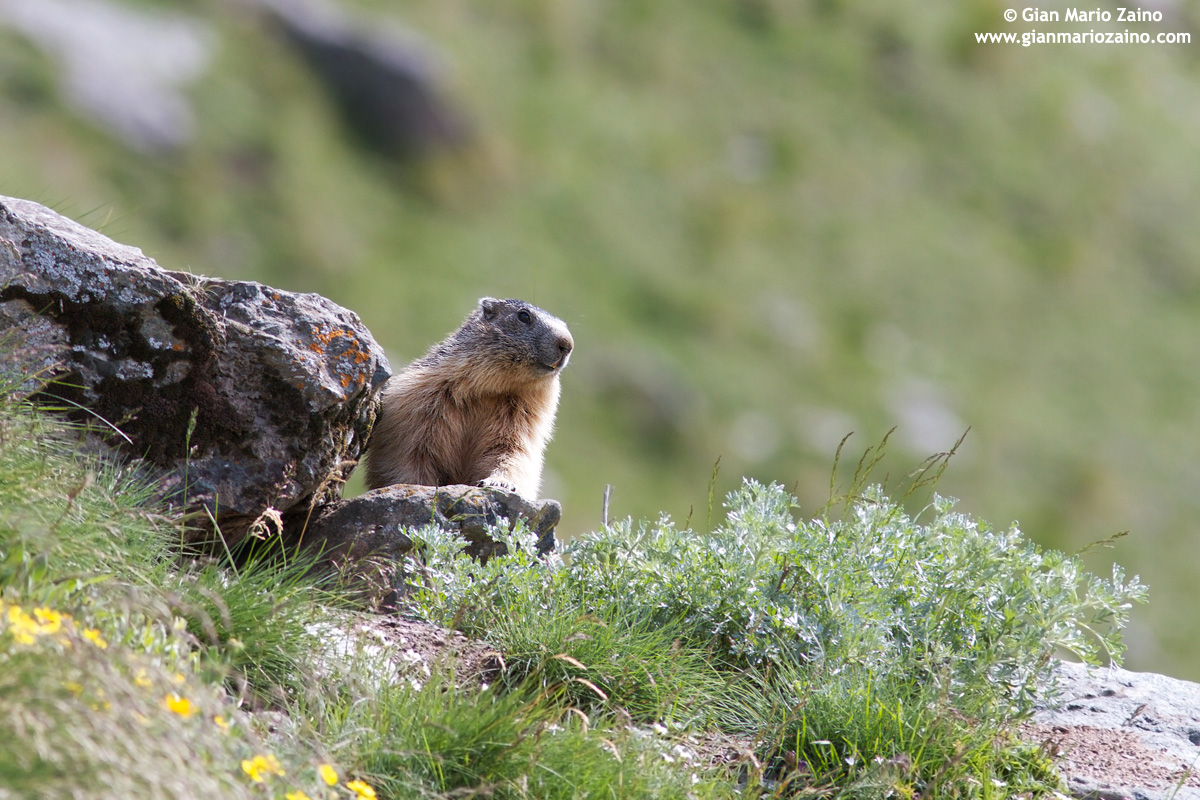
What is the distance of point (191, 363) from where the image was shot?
6379mm

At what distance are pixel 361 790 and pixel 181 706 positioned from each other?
820 mm

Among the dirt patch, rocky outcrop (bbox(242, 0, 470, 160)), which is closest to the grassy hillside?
the dirt patch

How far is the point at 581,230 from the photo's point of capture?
2483cm

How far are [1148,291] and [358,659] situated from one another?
2796 cm

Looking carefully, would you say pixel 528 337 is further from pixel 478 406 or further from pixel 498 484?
pixel 498 484

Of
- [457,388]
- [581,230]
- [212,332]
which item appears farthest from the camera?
[581,230]

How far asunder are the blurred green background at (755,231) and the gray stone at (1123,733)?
11.9 meters

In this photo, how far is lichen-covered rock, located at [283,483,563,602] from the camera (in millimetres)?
6766

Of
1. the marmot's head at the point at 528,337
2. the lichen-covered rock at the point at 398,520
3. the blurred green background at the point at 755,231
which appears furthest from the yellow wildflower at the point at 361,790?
the blurred green background at the point at 755,231

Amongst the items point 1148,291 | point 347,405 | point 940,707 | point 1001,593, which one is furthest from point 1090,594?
point 1148,291

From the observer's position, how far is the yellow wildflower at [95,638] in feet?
13.0

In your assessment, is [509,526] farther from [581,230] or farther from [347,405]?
[581,230]

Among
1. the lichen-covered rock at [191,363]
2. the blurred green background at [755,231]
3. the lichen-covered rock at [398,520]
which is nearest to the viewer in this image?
the lichen-covered rock at [191,363]

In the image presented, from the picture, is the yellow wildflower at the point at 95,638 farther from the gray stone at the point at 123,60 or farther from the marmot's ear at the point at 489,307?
the gray stone at the point at 123,60
